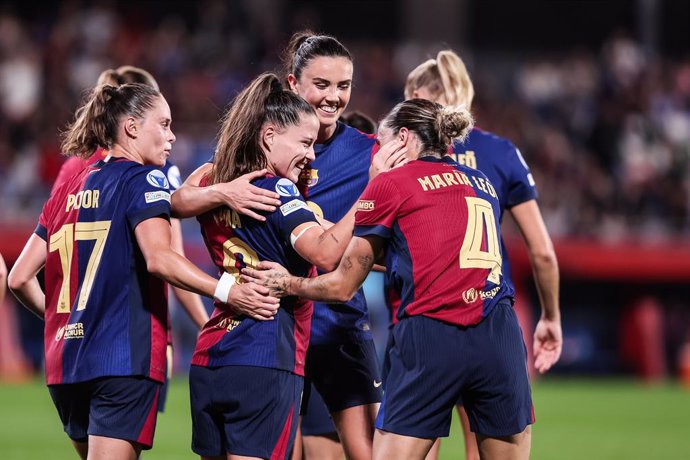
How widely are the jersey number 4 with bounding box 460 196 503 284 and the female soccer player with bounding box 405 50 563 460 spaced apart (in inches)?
56.2

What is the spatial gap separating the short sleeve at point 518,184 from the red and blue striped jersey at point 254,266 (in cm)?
191

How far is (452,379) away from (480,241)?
0.62 m

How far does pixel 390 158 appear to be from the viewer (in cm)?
496

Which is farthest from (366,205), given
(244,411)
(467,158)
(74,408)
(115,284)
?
(467,158)

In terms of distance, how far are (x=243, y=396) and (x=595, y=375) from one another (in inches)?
613

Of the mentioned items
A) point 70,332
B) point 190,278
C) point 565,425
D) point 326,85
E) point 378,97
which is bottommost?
point 565,425

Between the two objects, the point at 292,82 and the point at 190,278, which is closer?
the point at 190,278

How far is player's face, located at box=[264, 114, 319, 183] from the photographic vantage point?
16.1ft

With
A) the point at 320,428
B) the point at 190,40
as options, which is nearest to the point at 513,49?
the point at 190,40

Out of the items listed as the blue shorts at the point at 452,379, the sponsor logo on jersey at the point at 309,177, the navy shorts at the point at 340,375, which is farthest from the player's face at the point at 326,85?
the blue shorts at the point at 452,379

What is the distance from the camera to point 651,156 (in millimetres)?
19609

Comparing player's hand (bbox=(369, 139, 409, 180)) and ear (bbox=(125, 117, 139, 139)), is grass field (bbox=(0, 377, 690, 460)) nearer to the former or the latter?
ear (bbox=(125, 117, 139, 139))

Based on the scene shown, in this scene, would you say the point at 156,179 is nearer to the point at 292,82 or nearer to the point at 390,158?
the point at 390,158

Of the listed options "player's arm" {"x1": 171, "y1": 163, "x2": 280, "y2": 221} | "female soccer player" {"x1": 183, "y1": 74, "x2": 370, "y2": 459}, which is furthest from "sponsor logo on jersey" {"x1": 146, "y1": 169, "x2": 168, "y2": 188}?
"female soccer player" {"x1": 183, "y1": 74, "x2": 370, "y2": 459}
